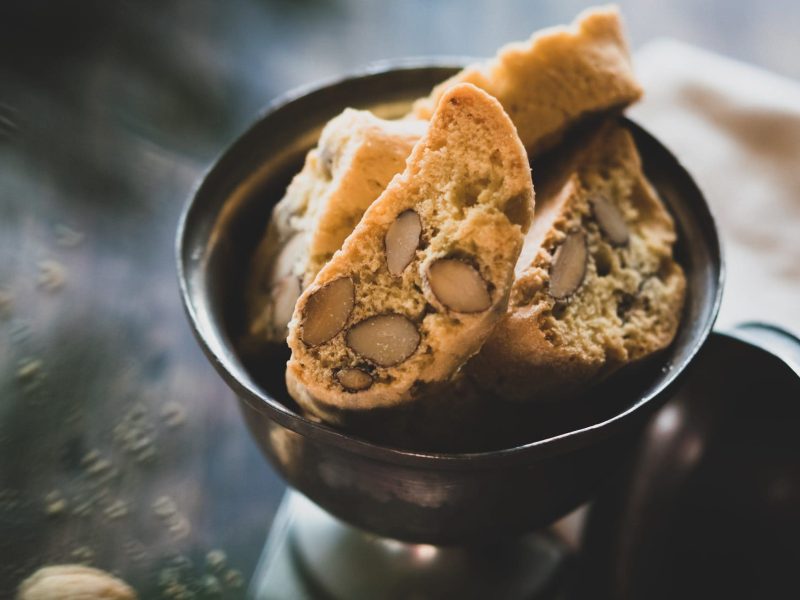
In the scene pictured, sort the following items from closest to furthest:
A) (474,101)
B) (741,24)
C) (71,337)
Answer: (474,101), (71,337), (741,24)

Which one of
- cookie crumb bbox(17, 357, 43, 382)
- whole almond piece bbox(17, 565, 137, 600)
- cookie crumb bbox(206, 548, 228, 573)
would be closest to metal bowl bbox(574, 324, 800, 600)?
cookie crumb bbox(206, 548, 228, 573)

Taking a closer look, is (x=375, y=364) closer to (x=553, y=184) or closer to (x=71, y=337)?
Result: (x=553, y=184)

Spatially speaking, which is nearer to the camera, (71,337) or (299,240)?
(299,240)

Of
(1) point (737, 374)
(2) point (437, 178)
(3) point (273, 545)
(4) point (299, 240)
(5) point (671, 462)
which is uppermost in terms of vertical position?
(2) point (437, 178)

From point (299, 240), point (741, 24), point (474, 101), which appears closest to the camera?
point (474, 101)

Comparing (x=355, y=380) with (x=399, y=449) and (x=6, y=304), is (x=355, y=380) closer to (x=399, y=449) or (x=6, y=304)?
(x=399, y=449)

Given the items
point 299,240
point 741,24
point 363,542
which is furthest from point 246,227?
point 741,24
